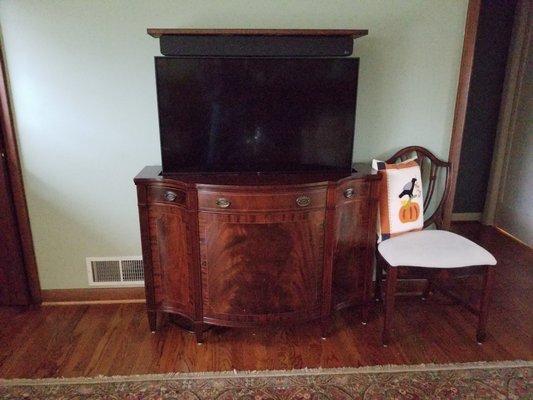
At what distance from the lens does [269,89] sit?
2.08m

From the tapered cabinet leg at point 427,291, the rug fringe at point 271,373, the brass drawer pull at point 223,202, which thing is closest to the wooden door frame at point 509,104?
the tapered cabinet leg at point 427,291

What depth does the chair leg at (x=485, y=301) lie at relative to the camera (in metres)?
2.05

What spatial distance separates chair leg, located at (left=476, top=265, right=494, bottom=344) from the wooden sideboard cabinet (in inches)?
22.3

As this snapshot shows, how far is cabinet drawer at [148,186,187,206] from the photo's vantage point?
6.41 ft

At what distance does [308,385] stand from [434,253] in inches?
34.6

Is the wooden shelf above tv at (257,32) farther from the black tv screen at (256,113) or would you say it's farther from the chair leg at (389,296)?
the chair leg at (389,296)

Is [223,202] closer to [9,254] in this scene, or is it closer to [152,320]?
[152,320]

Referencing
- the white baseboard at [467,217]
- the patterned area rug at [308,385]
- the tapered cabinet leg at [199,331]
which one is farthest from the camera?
the white baseboard at [467,217]

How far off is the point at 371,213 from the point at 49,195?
1825 millimetres

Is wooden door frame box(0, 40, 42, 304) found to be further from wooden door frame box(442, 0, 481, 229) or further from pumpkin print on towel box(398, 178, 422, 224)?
wooden door frame box(442, 0, 481, 229)

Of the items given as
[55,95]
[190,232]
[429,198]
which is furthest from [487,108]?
[55,95]

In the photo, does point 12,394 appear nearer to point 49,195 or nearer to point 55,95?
point 49,195

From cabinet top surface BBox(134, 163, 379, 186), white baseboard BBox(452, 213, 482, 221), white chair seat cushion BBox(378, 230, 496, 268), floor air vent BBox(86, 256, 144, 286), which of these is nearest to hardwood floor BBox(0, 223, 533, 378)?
floor air vent BBox(86, 256, 144, 286)

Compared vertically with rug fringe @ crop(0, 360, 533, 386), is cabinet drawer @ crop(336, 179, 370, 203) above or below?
above
